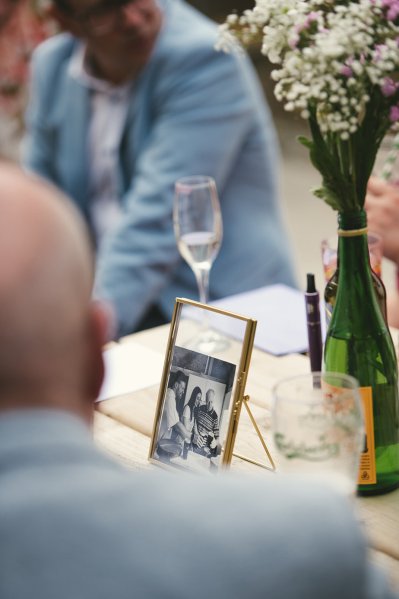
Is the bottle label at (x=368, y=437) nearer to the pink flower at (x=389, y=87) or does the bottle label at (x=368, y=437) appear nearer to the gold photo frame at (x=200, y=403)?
the gold photo frame at (x=200, y=403)

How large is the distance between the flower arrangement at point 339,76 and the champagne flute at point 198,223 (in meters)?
0.59

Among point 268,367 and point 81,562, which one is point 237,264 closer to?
point 268,367

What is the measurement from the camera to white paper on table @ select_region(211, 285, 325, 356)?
1.66m

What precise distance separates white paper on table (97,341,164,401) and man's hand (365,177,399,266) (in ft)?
1.43

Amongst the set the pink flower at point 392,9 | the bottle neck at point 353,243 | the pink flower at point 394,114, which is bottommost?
the bottle neck at point 353,243

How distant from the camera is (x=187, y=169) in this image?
243 centimetres

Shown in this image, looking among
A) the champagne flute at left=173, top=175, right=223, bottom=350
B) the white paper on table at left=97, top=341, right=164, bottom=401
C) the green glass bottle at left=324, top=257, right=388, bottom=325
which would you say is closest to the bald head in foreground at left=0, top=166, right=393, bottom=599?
the green glass bottle at left=324, top=257, right=388, bottom=325

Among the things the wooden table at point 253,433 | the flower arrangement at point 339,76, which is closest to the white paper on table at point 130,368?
the wooden table at point 253,433

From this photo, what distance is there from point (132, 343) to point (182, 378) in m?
0.54

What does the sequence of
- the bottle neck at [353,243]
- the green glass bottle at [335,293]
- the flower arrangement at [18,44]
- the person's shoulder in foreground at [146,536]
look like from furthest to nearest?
the flower arrangement at [18,44]
the green glass bottle at [335,293]
the bottle neck at [353,243]
the person's shoulder in foreground at [146,536]

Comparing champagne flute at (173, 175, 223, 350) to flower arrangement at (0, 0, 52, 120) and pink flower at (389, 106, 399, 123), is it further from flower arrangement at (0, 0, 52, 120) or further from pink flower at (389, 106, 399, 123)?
flower arrangement at (0, 0, 52, 120)

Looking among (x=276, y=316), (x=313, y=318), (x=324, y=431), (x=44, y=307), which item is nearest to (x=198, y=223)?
(x=276, y=316)

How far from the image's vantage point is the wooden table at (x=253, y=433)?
1.06 metres

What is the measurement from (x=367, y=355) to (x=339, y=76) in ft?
1.09
